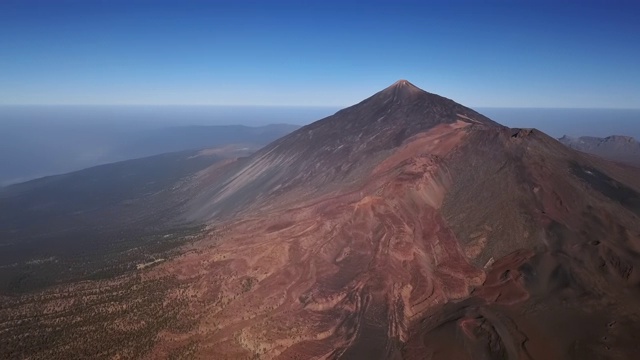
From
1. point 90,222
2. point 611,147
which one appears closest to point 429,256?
point 90,222

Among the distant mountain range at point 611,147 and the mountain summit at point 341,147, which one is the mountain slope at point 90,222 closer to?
the mountain summit at point 341,147

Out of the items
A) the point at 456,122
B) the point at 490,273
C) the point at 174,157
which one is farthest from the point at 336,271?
the point at 174,157

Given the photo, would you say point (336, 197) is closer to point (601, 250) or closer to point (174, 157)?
point (601, 250)

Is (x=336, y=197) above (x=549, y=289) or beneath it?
above

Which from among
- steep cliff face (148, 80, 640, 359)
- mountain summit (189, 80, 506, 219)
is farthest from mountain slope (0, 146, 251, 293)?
steep cliff face (148, 80, 640, 359)

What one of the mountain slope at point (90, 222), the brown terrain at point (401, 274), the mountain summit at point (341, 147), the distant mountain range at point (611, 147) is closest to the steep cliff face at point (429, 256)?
the brown terrain at point (401, 274)

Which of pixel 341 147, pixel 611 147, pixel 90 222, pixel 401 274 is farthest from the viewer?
pixel 611 147

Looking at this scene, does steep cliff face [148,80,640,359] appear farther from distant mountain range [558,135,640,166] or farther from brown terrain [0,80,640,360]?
distant mountain range [558,135,640,166]

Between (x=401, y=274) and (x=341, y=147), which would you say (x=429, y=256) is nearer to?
(x=401, y=274)
